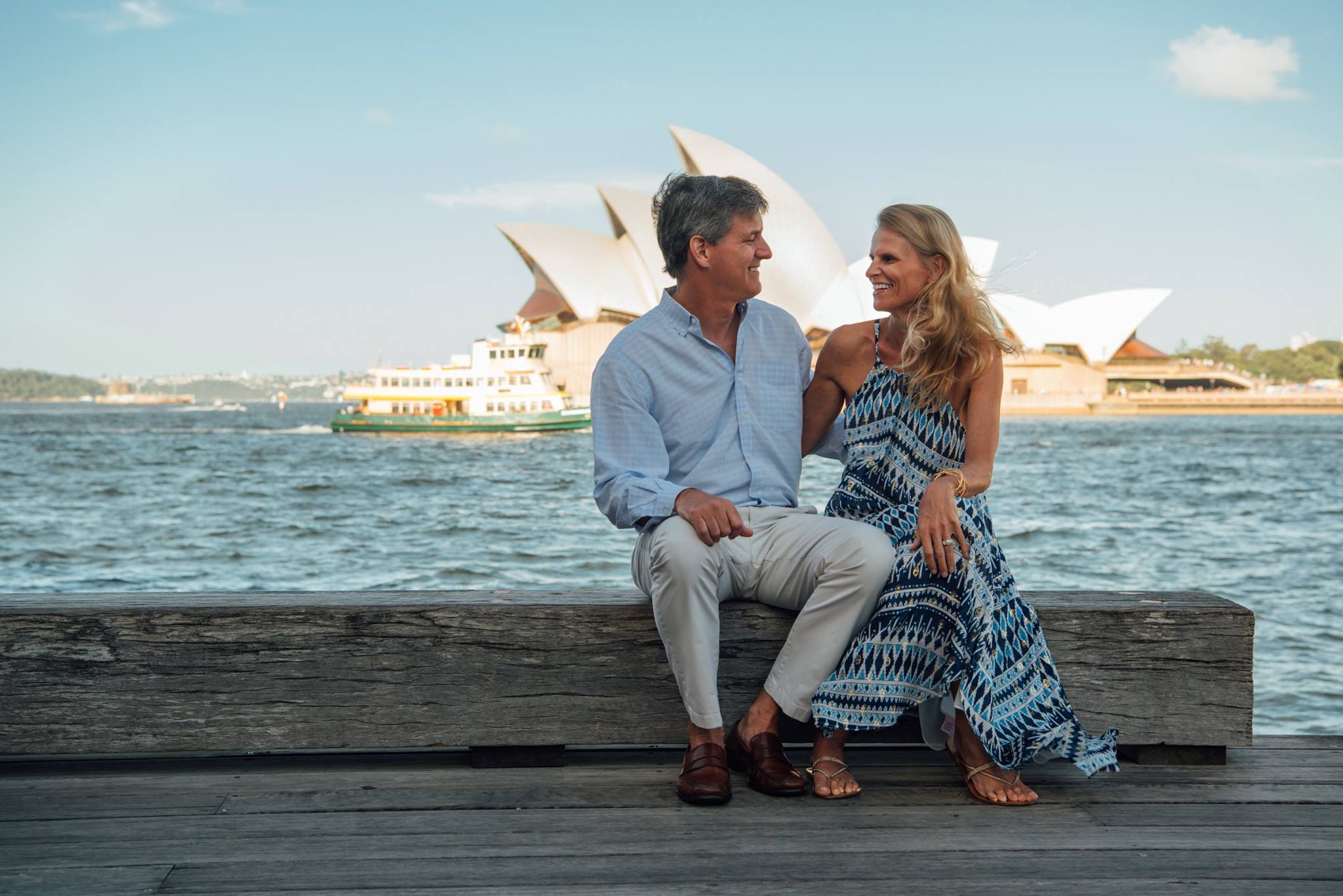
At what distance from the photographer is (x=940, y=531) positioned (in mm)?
1547

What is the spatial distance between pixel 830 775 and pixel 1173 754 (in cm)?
57

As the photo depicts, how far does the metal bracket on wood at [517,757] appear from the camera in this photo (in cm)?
169

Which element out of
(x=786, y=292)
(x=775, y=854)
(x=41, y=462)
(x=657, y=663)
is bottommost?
(x=41, y=462)

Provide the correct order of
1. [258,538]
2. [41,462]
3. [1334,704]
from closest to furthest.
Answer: [1334,704], [258,538], [41,462]

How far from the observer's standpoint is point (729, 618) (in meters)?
1.70

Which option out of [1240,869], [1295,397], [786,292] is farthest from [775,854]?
[1295,397]

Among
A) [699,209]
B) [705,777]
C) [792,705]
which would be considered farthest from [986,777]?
[699,209]

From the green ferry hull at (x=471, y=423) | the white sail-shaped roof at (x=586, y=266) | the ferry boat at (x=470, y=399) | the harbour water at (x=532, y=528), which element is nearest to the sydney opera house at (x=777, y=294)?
the white sail-shaped roof at (x=586, y=266)

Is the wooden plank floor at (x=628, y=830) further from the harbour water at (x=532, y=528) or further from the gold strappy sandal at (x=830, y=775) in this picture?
the harbour water at (x=532, y=528)

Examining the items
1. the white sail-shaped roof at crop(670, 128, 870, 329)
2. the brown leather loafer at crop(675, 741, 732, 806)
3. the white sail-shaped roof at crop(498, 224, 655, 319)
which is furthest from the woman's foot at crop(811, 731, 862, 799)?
the white sail-shaped roof at crop(498, 224, 655, 319)

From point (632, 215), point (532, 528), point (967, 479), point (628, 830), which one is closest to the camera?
point (628, 830)

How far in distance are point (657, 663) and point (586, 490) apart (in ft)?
37.3

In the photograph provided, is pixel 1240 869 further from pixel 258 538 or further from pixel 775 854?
pixel 258 538

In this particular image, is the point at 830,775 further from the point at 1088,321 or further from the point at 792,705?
the point at 1088,321
